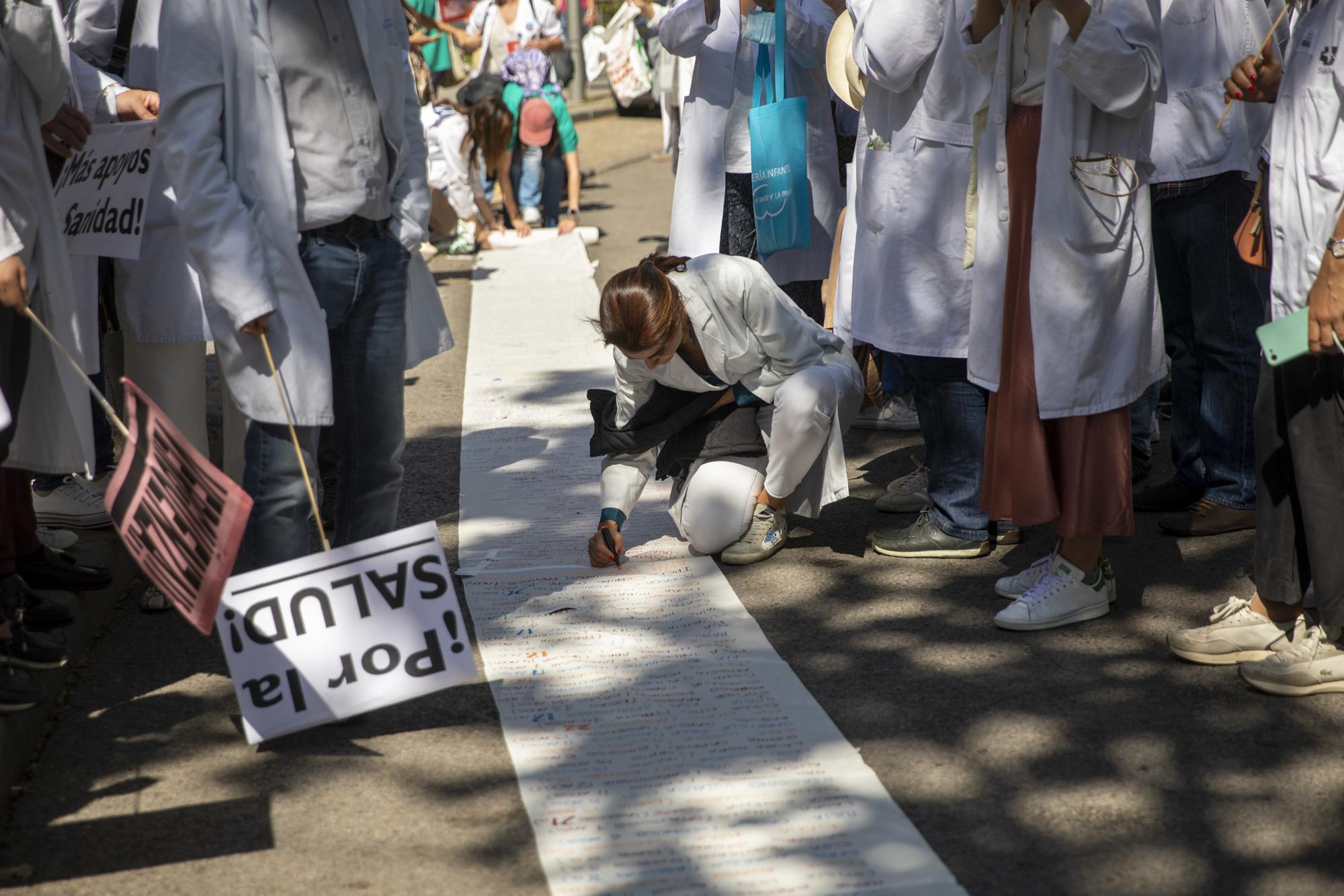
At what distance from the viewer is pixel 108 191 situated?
3.57m

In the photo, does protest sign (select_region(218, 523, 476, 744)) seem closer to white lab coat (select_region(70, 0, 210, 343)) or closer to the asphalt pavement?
the asphalt pavement

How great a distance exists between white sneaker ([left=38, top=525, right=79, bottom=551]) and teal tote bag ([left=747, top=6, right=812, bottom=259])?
2.33m

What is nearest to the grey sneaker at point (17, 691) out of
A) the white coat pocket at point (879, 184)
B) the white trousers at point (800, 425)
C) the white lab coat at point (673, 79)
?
the white trousers at point (800, 425)

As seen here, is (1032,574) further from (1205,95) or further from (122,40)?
(122,40)

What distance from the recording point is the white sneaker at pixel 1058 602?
3.43 metres

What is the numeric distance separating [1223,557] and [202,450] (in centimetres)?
286

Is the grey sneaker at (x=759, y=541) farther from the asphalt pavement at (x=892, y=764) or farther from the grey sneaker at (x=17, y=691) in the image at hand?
the grey sneaker at (x=17, y=691)

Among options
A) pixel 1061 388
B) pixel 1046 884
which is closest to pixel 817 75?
pixel 1061 388

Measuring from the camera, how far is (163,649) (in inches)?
138

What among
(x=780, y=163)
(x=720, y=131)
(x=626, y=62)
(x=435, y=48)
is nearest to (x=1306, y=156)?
(x=780, y=163)

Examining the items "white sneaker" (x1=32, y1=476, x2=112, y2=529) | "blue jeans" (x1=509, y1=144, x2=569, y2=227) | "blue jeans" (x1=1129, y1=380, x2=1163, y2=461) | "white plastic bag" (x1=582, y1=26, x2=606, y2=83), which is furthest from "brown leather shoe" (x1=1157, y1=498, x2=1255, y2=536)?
"white plastic bag" (x1=582, y1=26, x2=606, y2=83)

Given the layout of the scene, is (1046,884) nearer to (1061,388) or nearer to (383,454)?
(1061,388)

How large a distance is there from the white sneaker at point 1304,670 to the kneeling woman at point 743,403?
1.30m

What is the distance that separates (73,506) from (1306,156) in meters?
3.34
